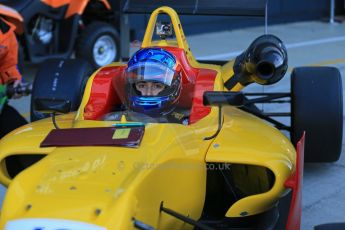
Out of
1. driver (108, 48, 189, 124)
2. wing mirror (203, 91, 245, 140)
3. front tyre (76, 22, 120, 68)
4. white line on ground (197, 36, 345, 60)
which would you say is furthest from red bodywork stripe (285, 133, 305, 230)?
white line on ground (197, 36, 345, 60)

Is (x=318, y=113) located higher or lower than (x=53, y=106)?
lower

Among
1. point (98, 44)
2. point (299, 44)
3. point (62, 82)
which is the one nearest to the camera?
point (62, 82)

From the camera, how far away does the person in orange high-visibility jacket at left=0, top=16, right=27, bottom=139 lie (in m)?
4.77

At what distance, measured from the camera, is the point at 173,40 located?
4699 millimetres

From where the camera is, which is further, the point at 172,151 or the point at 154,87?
the point at 154,87

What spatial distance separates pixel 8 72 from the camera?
16.0 feet

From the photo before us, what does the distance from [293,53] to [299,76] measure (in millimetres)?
5688

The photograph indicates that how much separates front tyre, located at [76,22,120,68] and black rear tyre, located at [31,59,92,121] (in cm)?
348

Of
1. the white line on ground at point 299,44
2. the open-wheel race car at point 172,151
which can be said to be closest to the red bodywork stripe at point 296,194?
the open-wheel race car at point 172,151

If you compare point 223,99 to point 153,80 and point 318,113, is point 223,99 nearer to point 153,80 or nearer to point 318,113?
point 153,80

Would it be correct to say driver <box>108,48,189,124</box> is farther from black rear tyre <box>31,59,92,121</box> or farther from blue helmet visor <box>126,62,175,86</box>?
black rear tyre <box>31,59,92,121</box>

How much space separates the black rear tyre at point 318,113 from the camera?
14.3 ft

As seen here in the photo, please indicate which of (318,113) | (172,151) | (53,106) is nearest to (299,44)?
(318,113)

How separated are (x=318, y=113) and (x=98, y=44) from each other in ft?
15.6
